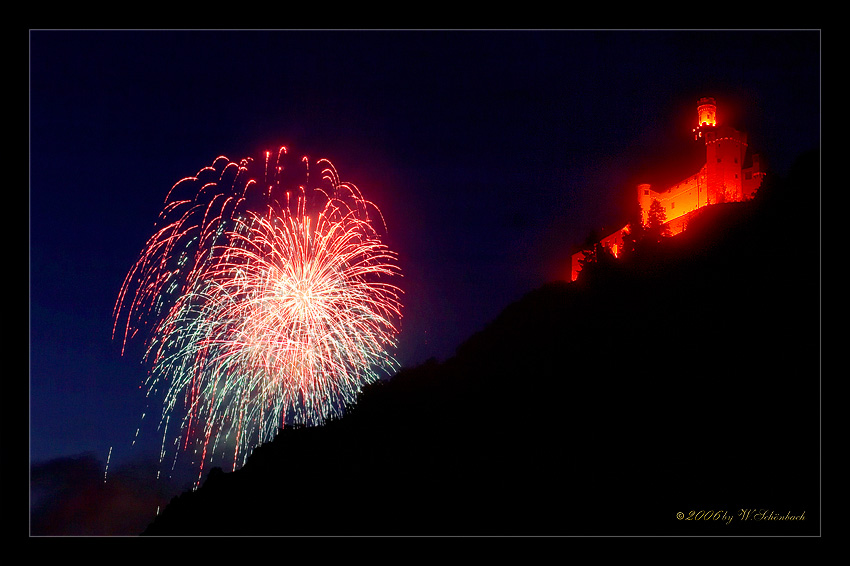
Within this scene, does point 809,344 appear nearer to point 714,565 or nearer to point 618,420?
point 618,420

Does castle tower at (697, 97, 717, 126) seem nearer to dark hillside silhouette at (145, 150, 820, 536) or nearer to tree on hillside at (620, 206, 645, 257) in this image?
tree on hillside at (620, 206, 645, 257)

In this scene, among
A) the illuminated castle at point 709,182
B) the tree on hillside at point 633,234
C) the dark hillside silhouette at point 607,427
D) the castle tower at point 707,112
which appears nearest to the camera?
the dark hillside silhouette at point 607,427

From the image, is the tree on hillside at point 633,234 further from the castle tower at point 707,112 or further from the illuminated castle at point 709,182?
Answer: the castle tower at point 707,112

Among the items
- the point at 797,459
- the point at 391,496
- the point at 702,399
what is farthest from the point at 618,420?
the point at 391,496

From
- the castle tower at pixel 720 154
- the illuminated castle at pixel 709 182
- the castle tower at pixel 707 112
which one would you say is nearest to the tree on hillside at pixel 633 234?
the illuminated castle at pixel 709 182

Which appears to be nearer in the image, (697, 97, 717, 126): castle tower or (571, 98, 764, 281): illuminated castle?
(571, 98, 764, 281): illuminated castle

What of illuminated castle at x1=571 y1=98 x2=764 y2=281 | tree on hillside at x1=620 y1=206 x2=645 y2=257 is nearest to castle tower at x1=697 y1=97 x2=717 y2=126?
illuminated castle at x1=571 y1=98 x2=764 y2=281
